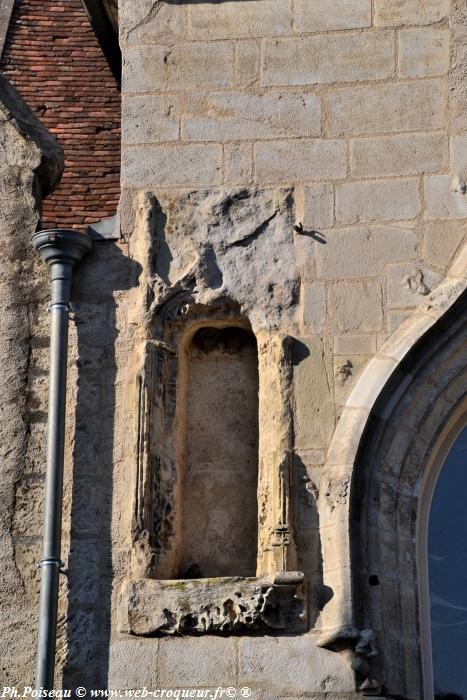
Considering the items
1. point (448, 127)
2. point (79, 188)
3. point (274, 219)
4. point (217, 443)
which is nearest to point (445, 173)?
point (448, 127)

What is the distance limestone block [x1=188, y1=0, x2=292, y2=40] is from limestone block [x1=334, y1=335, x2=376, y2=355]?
1624 millimetres

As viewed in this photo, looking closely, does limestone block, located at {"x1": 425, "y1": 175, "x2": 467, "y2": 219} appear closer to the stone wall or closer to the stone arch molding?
the stone wall

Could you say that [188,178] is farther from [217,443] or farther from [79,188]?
[79,188]

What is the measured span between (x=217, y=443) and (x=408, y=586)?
1097 millimetres

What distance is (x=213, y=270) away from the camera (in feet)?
24.5

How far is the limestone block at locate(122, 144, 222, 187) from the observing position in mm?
7617

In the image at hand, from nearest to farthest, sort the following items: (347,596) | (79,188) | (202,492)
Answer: (347,596)
(202,492)
(79,188)

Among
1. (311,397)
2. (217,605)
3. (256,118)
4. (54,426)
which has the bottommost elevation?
(217,605)

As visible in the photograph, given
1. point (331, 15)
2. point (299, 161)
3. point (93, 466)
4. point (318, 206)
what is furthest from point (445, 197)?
point (93, 466)

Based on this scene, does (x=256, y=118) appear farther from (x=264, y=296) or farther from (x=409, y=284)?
(x=409, y=284)

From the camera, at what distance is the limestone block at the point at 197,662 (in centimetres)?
675

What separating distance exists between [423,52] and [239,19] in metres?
0.92

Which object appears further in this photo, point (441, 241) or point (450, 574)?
point (450, 574)

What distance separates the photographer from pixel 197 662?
677cm
